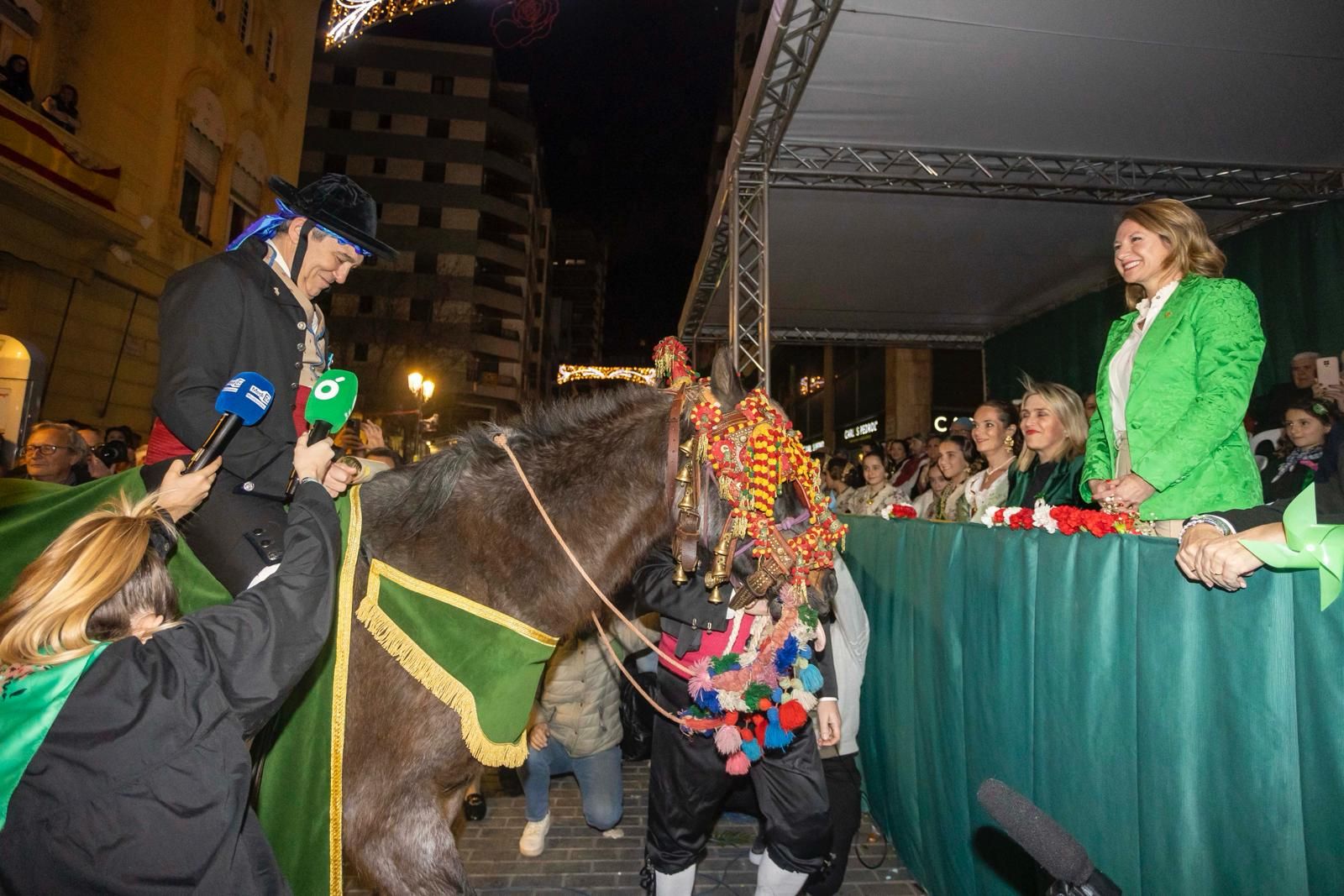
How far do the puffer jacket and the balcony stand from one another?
34.1 ft

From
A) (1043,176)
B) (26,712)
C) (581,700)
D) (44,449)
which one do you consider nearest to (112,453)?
(44,449)

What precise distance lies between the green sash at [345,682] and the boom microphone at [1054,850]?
1634mm

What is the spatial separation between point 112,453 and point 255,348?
7.25m

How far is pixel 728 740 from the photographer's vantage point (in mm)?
2891

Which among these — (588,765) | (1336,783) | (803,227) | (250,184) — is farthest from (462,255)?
(1336,783)

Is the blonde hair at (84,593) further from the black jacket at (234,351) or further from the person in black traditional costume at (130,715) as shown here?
the black jacket at (234,351)

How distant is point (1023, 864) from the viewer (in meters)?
2.94

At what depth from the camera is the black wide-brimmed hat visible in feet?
8.25

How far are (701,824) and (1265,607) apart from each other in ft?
8.29

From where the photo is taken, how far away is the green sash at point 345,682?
2180mm

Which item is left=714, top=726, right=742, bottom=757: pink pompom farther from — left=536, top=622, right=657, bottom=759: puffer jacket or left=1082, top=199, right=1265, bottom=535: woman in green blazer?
left=1082, top=199, right=1265, bottom=535: woman in green blazer

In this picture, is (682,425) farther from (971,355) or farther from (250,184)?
(971,355)

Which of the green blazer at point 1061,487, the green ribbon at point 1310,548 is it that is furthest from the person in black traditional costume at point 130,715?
the green blazer at point 1061,487

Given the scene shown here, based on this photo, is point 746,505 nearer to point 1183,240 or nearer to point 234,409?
point 234,409
